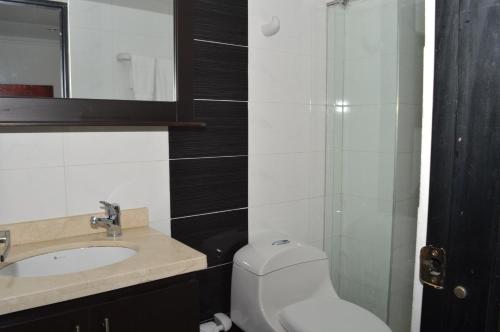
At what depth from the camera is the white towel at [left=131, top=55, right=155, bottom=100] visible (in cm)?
154

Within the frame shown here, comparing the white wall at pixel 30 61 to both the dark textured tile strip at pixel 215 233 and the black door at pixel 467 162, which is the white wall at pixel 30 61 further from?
the black door at pixel 467 162

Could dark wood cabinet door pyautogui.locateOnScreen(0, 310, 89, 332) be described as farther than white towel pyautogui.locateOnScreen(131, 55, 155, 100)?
No

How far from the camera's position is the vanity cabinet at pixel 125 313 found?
1.00 meters

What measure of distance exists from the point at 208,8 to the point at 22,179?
1.00m

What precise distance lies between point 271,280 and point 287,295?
0.43 ft

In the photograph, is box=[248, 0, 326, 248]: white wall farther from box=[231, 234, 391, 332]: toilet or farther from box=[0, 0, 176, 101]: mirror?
box=[0, 0, 176, 101]: mirror

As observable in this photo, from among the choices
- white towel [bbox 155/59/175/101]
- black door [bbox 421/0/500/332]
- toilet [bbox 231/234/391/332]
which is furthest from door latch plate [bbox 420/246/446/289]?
white towel [bbox 155/59/175/101]

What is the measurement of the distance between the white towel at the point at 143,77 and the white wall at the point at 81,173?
0.16m

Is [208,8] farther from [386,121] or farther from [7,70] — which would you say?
[386,121]

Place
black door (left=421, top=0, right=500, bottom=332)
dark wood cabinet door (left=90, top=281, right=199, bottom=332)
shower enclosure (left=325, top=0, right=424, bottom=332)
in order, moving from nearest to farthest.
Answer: black door (left=421, top=0, right=500, bottom=332) < dark wood cabinet door (left=90, top=281, right=199, bottom=332) < shower enclosure (left=325, top=0, right=424, bottom=332)

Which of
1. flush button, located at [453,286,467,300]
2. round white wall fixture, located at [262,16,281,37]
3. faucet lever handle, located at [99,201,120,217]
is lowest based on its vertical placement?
flush button, located at [453,286,467,300]

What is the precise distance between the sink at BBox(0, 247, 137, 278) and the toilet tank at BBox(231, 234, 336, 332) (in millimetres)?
571

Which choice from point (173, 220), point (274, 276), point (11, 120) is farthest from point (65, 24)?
point (274, 276)

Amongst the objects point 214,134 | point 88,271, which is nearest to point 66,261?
point 88,271
